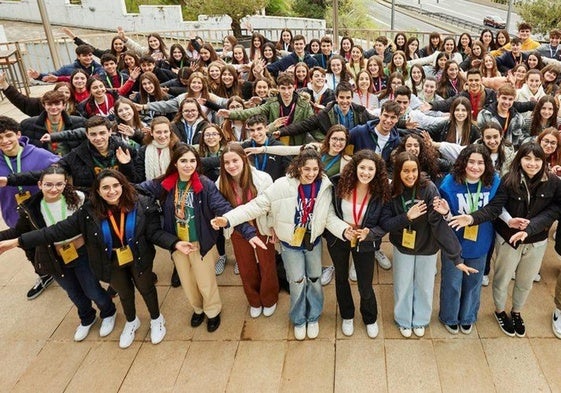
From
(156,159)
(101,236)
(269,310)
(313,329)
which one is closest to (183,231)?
(101,236)

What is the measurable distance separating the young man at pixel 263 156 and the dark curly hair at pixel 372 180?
1.02m

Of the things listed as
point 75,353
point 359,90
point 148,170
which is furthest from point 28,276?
point 359,90

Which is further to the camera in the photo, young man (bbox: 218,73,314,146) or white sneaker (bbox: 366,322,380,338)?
young man (bbox: 218,73,314,146)

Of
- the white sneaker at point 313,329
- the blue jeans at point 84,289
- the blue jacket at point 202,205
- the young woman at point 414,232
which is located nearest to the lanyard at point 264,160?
the blue jacket at point 202,205

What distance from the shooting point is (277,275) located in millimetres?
4395

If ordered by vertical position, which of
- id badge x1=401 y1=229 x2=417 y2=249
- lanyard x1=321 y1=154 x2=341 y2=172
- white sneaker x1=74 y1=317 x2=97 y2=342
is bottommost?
white sneaker x1=74 y1=317 x2=97 y2=342

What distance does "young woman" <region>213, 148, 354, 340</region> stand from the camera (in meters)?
3.32

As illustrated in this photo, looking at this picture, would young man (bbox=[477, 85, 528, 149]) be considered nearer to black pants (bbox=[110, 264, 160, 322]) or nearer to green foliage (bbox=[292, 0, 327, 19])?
black pants (bbox=[110, 264, 160, 322])

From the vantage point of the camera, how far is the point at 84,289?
390 centimetres

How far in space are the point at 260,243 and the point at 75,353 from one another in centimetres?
210

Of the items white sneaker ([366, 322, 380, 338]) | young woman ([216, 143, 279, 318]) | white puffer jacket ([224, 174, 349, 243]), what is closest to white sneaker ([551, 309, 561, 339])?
white sneaker ([366, 322, 380, 338])

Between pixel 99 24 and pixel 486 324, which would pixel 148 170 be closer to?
pixel 486 324

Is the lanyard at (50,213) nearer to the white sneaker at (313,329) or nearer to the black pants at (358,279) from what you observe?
the black pants at (358,279)

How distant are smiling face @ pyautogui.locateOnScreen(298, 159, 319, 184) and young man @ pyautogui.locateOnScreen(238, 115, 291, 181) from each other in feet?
3.09
